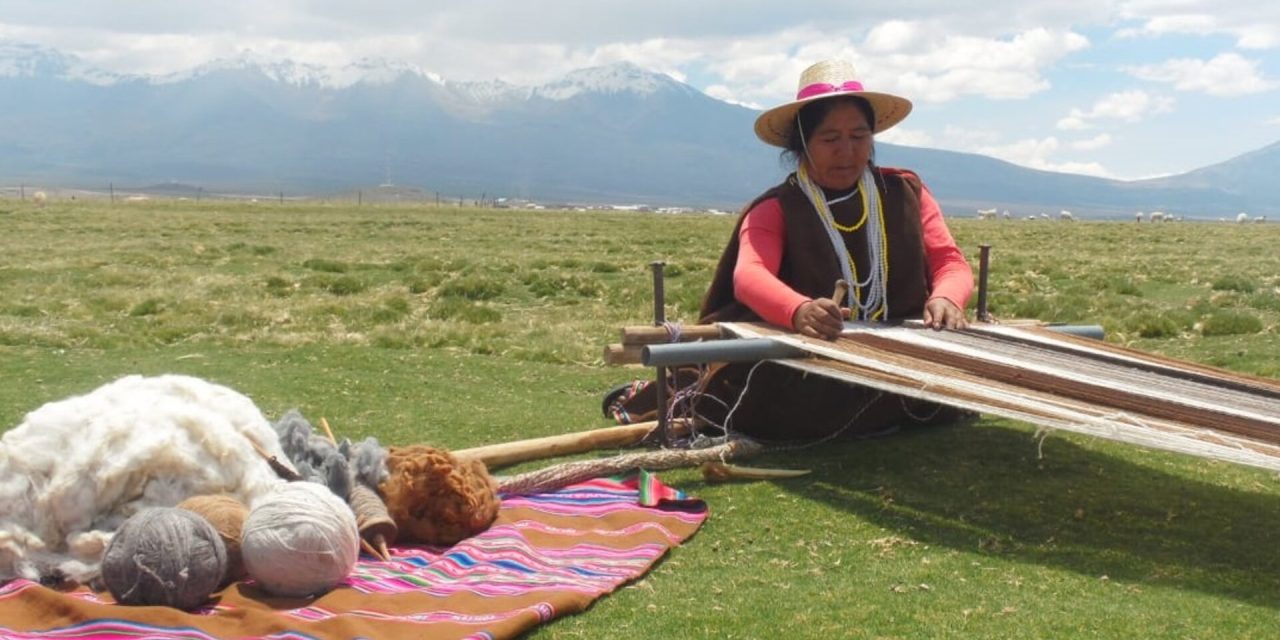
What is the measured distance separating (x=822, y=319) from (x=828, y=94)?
1231 millimetres

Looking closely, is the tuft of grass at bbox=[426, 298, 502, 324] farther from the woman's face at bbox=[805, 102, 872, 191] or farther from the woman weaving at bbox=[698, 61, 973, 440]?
the woman's face at bbox=[805, 102, 872, 191]

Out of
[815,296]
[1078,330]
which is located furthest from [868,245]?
[1078,330]

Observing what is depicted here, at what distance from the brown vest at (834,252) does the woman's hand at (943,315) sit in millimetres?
353

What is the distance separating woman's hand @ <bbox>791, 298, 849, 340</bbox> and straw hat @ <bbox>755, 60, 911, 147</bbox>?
1.15 meters

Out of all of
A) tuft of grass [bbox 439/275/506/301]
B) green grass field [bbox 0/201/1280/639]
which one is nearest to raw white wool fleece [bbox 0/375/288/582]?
green grass field [bbox 0/201/1280/639]

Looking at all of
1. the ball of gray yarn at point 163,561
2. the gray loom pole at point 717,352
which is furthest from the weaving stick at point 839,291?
the ball of gray yarn at point 163,561

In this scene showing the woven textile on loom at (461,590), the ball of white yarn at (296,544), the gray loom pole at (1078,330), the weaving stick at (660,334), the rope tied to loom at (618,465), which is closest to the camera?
the woven textile on loom at (461,590)

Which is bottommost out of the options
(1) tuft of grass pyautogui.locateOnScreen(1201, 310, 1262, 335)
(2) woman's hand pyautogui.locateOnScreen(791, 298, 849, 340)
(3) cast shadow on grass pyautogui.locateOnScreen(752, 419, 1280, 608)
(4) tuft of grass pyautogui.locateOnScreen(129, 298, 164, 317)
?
(4) tuft of grass pyautogui.locateOnScreen(129, 298, 164, 317)

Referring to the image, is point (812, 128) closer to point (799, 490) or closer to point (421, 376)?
point (799, 490)

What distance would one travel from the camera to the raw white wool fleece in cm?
394

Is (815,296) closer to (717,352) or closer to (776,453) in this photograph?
(776,453)

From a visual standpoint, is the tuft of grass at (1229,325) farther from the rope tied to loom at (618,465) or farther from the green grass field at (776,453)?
the rope tied to loom at (618,465)

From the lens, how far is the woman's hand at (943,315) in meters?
5.84

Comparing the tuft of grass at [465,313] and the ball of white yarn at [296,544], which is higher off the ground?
the ball of white yarn at [296,544]
